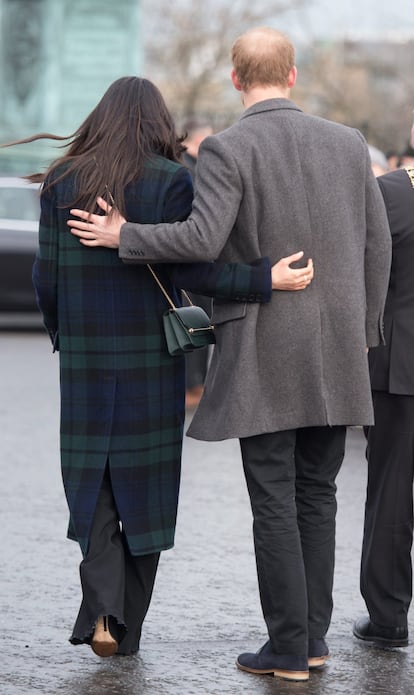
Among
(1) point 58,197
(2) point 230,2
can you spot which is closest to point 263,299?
(1) point 58,197

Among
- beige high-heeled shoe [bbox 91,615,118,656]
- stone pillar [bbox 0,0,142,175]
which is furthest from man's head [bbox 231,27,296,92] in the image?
stone pillar [bbox 0,0,142,175]

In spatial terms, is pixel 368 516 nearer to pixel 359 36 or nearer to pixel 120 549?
pixel 120 549

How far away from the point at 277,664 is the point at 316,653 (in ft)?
0.58

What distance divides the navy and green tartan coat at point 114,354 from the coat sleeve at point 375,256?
544 millimetres

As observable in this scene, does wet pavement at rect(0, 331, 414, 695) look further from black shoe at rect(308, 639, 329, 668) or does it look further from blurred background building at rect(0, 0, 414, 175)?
blurred background building at rect(0, 0, 414, 175)

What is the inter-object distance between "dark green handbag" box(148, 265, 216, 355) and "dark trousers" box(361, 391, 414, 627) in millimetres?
747

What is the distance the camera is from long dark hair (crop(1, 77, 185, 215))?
435cm

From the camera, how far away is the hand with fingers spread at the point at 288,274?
4.25m

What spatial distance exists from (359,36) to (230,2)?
5.28 metres

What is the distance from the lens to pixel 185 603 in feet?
17.5

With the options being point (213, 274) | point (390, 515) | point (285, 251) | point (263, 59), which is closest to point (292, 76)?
point (263, 59)

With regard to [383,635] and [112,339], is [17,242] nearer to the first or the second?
[383,635]

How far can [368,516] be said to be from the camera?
496 centimetres

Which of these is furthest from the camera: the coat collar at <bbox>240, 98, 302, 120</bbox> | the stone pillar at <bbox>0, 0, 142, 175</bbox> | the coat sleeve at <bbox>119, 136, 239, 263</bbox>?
the stone pillar at <bbox>0, 0, 142, 175</bbox>
